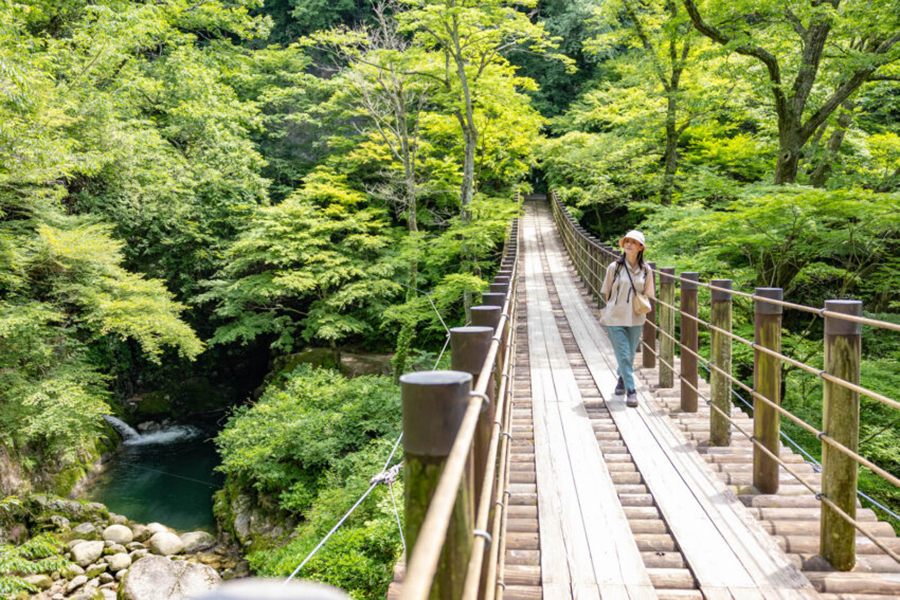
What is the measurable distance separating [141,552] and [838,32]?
554 inches

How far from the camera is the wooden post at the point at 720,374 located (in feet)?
13.2

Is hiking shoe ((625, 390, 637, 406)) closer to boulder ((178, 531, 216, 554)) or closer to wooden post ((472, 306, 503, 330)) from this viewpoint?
wooden post ((472, 306, 503, 330))

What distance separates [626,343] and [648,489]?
5.88 ft

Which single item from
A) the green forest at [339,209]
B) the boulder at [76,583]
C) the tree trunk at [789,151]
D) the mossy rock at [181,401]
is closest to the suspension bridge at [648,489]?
the green forest at [339,209]

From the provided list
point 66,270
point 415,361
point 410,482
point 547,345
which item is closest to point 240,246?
point 66,270

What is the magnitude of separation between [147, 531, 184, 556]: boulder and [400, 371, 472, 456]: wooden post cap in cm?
998

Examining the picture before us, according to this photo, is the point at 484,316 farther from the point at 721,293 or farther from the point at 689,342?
the point at 689,342

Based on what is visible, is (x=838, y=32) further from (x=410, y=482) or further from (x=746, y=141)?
(x=410, y=482)

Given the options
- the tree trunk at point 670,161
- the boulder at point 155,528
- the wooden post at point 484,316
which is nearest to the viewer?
the wooden post at point 484,316

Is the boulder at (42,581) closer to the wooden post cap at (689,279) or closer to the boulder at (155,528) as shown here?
the boulder at (155,528)

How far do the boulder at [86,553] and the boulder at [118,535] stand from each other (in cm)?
31

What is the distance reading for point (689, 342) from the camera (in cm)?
473

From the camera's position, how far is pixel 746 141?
13.9 meters

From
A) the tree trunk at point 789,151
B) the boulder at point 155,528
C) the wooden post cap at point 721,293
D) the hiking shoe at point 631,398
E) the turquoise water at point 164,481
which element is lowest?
the turquoise water at point 164,481
